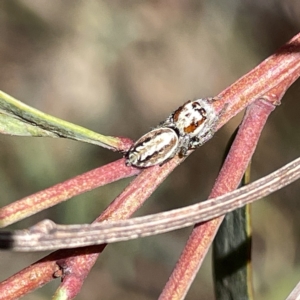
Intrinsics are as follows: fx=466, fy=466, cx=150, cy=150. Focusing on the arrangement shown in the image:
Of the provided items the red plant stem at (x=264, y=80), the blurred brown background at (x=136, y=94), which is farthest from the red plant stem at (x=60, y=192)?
the blurred brown background at (x=136, y=94)

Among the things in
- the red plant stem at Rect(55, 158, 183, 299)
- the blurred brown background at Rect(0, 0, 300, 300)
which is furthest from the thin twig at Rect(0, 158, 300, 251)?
the blurred brown background at Rect(0, 0, 300, 300)

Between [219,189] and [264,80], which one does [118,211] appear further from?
[264,80]

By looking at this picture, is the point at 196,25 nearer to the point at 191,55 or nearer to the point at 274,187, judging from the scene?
the point at 191,55

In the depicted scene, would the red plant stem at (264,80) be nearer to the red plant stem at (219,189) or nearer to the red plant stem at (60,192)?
the red plant stem at (219,189)

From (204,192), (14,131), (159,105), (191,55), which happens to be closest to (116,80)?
(159,105)

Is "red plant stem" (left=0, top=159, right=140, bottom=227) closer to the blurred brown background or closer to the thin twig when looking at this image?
the thin twig

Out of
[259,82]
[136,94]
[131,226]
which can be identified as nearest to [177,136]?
[259,82]
